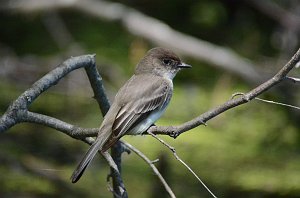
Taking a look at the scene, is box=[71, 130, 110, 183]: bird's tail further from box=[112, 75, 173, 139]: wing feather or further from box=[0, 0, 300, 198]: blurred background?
box=[0, 0, 300, 198]: blurred background

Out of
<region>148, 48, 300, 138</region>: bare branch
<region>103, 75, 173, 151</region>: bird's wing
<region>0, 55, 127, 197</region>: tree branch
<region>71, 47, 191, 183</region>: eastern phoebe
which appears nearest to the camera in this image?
<region>148, 48, 300, 138</region>: bare branch

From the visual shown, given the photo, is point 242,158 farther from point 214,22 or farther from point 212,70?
point 214,22

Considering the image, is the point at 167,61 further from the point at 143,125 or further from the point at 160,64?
the point at 143,125

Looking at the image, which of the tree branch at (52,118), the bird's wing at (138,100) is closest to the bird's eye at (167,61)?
the bird's wing at (138,100)

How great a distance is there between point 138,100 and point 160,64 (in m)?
0.62

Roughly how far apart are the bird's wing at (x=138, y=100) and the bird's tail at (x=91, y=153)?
1.8 inches

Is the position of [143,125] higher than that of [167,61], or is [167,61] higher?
[167,61]

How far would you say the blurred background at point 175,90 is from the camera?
6.44m

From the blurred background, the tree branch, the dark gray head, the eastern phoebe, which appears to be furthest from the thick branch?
the blurred background

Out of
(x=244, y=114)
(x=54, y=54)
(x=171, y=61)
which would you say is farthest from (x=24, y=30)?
(x=171, y=61)

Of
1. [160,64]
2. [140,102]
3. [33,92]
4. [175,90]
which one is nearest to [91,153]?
[33,92]

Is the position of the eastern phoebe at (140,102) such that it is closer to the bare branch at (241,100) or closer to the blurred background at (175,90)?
the bare branch at (241,100)

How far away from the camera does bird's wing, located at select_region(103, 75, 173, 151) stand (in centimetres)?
455

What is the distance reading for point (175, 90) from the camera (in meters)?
8.00
